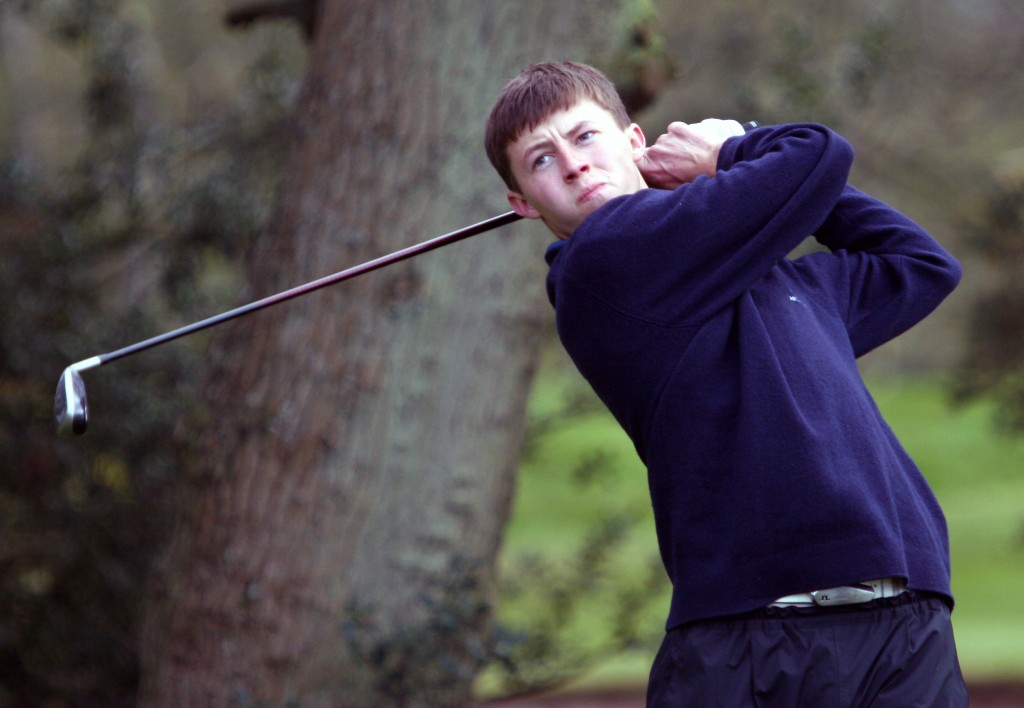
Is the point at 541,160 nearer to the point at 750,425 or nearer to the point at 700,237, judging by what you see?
the point at 700,237

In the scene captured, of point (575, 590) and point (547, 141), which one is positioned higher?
point (547, 141)

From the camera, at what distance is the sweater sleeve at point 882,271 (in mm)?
2254

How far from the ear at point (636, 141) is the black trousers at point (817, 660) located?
31.8 inches

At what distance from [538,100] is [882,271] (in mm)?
666

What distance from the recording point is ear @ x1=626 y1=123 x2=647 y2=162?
2.27m

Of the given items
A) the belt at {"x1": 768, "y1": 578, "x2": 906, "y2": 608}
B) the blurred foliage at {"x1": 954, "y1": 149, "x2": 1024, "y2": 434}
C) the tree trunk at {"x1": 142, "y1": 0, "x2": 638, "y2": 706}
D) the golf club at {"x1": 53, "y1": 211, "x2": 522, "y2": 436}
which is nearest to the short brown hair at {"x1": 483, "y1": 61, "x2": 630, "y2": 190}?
the golf club at {"x1": 53, "y1": 211, "x2": 522, "y2": 436}

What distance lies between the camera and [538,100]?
217cm

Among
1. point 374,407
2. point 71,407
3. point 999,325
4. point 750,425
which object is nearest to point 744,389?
point 750,425

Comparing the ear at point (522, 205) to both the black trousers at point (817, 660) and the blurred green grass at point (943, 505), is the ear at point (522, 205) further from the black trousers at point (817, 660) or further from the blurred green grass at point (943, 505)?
the blurred green grass at point (943, 505)

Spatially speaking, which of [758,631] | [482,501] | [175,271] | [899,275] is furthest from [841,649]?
[175,271]

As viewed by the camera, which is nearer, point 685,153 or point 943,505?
point 685,153

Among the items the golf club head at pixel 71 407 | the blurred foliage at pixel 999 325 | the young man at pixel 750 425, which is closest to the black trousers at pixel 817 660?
the young man at pixel 750 425

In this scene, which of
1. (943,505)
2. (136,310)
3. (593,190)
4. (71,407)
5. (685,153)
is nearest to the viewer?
(593,190)

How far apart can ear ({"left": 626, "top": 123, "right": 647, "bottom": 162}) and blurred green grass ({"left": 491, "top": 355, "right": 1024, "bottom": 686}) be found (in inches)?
185
